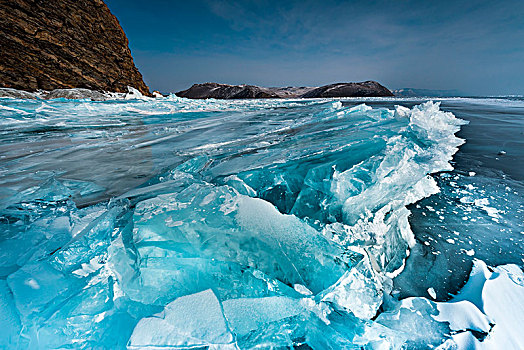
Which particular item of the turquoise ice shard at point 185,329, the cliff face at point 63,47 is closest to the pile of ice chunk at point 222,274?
the turquoise ice shard at point 185,329

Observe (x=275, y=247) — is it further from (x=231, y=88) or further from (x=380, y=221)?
(x=231, y=88)

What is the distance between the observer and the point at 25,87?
11.8 m

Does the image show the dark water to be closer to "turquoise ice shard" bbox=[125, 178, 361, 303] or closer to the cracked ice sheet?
the cracked ice sheet

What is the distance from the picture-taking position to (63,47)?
14344 millimetres

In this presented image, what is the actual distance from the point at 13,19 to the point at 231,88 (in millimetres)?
40704

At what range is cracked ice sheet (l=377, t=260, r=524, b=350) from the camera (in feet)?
2.33

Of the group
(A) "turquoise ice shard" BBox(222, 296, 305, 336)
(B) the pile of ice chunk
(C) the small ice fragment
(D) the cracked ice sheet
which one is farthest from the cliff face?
(D) the cracked ice sheet

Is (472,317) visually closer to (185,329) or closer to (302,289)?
(302,289)

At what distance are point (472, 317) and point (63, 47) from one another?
21.6 metres

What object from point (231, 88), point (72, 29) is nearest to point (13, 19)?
point (72, 29)

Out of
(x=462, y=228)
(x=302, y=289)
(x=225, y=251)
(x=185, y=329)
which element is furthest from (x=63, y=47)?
(x=462, y=228)

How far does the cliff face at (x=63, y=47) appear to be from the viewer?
1178 centimetres

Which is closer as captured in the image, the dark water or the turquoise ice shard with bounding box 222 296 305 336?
the turquoise ice shard with bounding box 222 296 305 336

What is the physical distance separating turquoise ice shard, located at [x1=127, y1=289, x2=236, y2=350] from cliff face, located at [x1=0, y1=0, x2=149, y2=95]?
57.1 feet
